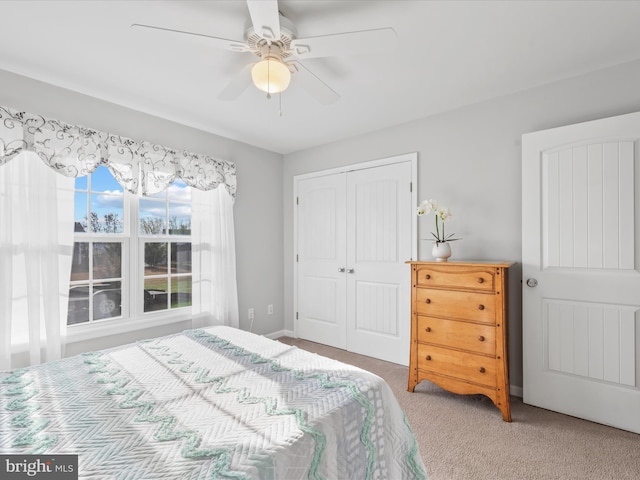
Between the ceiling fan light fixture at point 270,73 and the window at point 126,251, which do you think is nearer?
the ceiling fan light fixture at point 270,73

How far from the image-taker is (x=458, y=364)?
248cm

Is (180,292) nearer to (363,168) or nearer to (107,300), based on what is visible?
(107,300)

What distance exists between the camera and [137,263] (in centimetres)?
299

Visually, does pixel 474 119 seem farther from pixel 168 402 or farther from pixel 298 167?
pixel 168 402

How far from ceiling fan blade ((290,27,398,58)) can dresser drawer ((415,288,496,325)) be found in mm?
1781

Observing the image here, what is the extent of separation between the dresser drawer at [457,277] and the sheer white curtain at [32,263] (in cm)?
278

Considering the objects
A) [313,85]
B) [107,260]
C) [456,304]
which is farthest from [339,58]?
[107,260]

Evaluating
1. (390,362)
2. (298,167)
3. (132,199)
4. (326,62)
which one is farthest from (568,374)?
(132,199)

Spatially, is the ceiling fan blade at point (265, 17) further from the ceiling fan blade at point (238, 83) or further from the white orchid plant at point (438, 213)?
the white orchid plant at point (438, 213)

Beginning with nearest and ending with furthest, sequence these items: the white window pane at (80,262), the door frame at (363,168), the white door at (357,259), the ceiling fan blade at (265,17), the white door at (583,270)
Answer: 1. the ceiling fan blade at (265,17)
2. the white door at (583,270)
3. the white window pane at (80,262)
4. the door frame at (363,168)
5. the white door at (357,259)

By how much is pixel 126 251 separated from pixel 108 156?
83cm

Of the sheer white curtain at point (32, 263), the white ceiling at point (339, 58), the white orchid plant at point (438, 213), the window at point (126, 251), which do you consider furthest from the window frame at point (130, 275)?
the white orchid plant at point (438, 213)

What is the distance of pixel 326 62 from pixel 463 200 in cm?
168

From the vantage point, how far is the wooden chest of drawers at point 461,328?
2295 mm
